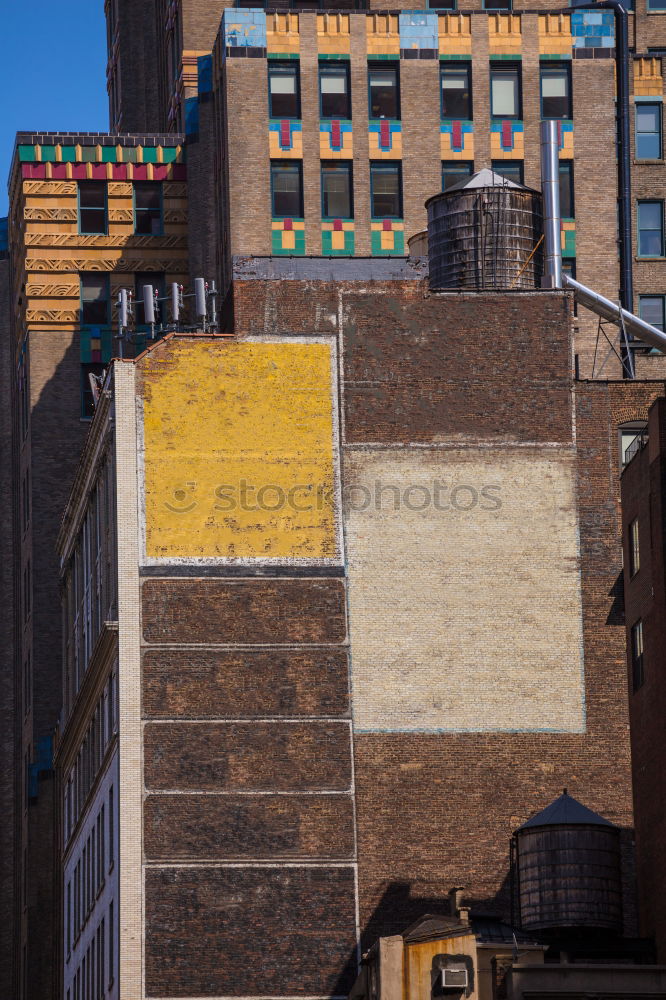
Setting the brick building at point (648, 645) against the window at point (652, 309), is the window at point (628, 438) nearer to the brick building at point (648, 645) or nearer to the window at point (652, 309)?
the brick building at point (648, 645)

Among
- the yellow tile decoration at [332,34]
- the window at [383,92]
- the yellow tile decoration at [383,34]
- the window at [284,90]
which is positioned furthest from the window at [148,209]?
the yellow tile decoration at [383,34]

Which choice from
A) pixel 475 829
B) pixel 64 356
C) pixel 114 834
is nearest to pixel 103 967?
pixel 114 834

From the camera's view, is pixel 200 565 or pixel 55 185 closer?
pixel 200 565

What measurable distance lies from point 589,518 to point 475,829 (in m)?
12.0

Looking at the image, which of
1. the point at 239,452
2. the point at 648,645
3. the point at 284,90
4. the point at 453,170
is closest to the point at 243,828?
the point at 239,452

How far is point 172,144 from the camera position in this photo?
413ft

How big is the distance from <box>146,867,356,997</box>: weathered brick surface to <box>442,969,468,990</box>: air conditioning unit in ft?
36.1

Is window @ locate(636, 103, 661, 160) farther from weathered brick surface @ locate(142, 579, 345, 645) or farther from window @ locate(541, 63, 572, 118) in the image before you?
weathered brick surface @ locate(142, 579, 345, 645)

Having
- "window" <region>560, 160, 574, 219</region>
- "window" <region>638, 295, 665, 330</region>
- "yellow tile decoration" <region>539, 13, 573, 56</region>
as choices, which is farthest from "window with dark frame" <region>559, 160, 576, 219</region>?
"window" <region>638, 295, 665, 330</region>

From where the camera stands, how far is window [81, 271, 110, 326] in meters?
124

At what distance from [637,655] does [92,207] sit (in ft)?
176

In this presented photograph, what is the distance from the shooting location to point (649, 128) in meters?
121

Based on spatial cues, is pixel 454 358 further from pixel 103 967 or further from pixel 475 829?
pixel 103 967

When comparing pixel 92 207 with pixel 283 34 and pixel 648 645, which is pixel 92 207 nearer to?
pixel 283 34
